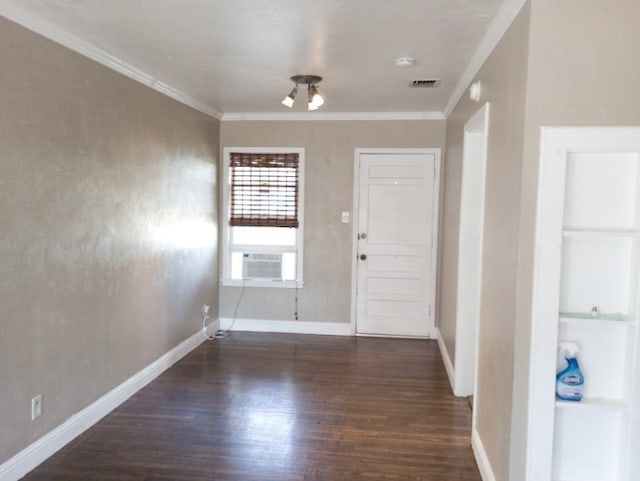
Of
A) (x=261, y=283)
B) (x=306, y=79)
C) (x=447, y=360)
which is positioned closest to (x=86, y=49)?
(x=306, y=79)

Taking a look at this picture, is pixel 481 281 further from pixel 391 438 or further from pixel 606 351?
pixel 391 438

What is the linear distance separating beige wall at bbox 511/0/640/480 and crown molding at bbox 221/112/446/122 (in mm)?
3103

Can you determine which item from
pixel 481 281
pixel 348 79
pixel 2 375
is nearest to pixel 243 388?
pixel 2 375

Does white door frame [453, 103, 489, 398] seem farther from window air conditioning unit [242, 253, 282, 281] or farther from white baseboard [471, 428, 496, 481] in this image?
window air conditioning unit [242, 253, 282, 281]

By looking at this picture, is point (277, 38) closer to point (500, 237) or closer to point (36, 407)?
point (500, 237)

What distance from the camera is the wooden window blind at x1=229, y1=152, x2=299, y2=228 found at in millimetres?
5297

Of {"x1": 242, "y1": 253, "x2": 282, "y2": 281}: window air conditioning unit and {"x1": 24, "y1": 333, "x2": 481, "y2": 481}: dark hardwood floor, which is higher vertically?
{"x1": 242, "y1": 253, "x2": 282, "y2": 281}: window air conditioning unit

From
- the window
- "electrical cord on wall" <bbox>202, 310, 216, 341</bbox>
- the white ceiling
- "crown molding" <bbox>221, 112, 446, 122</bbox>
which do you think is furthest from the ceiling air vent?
"electrical cord on wall" <bbox>202, 310, 216, 341</bbox>

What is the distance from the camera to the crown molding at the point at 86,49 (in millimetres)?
2449

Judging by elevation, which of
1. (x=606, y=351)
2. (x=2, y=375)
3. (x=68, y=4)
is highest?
(x=68, y=4)

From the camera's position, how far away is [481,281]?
286cm

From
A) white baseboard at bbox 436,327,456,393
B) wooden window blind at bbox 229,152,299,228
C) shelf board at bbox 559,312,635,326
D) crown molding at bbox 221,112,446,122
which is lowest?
white baseboard at bbox 436,327,456,393

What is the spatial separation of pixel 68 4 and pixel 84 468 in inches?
95.0

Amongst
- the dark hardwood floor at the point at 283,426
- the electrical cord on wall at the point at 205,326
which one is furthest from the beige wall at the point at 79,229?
the electrical cord on wall at the point at 205,326
